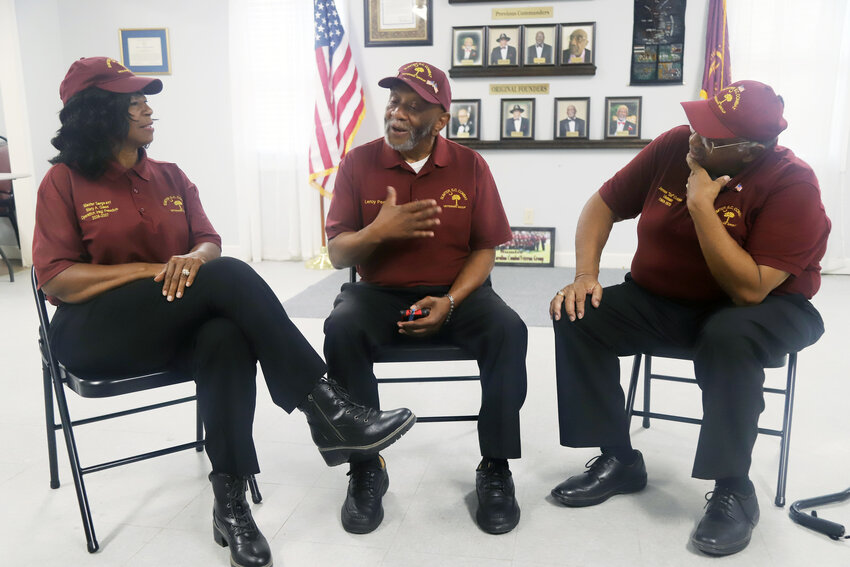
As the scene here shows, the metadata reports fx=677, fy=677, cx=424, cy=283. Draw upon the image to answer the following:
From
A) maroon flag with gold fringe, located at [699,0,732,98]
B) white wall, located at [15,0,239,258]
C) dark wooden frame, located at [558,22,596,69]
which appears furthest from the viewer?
white wall, located at [15,0,239,258]

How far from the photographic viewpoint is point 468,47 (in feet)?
14.9

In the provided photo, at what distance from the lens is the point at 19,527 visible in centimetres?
163

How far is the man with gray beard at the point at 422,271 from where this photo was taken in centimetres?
165

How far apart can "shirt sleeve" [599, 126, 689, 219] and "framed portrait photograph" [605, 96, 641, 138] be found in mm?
2752

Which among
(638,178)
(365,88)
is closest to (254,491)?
(638,178)

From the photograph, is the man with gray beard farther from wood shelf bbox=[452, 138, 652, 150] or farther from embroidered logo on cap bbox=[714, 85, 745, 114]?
wood shelf bbox=[452, 138, 652, 150]

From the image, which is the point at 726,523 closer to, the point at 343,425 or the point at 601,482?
the point at 601,482

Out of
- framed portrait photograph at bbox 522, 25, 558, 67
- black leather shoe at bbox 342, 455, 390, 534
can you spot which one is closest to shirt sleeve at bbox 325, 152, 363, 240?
black leather shoe at bbox 342, 455, 390, 534

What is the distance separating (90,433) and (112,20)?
3764mm

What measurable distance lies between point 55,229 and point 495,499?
122 centimetres

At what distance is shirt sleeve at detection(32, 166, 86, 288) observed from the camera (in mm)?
1547

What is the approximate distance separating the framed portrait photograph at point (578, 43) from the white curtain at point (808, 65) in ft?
2.81

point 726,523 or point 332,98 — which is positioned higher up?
point 332,98

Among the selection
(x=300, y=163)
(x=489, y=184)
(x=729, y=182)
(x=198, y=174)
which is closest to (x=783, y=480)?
(x=729, y=182)
